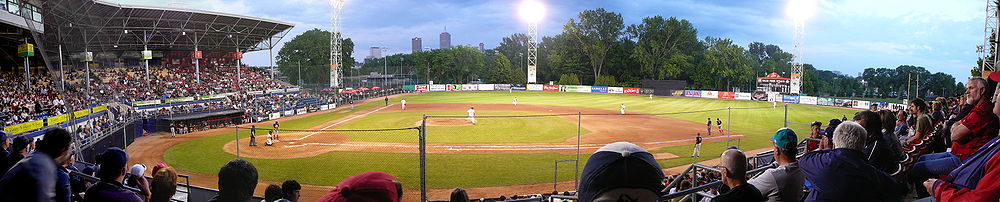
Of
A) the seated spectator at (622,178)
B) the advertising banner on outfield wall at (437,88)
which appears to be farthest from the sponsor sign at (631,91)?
the seated spectator at (622,178)

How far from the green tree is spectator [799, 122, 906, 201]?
86.6 meters

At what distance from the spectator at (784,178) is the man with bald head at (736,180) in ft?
2.65

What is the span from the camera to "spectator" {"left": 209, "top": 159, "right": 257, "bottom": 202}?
3625 millimetres

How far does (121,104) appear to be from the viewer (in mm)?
29562

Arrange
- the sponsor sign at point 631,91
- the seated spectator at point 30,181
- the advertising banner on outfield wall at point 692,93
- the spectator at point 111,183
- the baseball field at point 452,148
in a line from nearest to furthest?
the seated spectator at point 30,181 → the spectator at point 111,183 → the baseball field at point 452,148 → the advertising banner on outfield wall at point 692,93 → the sponsor sign at point 631,91

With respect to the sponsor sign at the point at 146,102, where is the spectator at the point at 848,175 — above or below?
above

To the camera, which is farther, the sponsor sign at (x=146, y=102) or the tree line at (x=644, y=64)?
the tree line at (x=644, y=64)

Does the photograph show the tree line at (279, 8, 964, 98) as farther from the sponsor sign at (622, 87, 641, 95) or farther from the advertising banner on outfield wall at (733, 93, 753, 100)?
the advertising banner on outfield wall at (733, 93, 753, 100)

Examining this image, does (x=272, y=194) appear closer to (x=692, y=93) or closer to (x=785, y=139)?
(x=785, y=139)

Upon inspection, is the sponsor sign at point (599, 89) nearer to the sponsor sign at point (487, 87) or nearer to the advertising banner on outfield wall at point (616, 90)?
the advertising banner on outfield wall at point (616, 90)

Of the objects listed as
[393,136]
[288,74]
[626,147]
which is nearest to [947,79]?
[393,136]

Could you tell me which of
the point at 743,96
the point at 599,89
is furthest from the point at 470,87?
the point at 743,96

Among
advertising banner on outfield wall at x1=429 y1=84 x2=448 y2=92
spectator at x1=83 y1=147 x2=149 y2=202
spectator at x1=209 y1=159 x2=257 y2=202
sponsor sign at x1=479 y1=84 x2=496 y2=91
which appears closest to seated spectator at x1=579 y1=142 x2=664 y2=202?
Result: spectator at x1=209 y1=159 x2=257 y2=202

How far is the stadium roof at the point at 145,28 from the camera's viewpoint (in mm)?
21812
